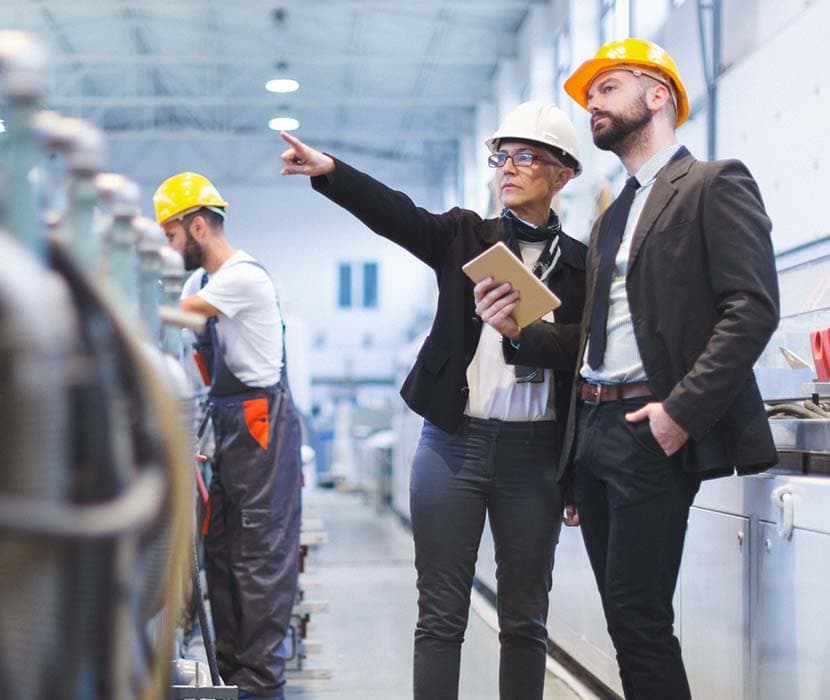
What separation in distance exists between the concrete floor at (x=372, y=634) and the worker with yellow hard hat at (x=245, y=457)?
37 cm

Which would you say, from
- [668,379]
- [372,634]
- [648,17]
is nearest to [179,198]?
[668,379]

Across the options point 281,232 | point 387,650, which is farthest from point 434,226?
point 281,232

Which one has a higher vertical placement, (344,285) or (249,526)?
(344,285)

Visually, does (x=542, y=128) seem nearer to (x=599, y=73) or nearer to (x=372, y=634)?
(x=599, y=73)

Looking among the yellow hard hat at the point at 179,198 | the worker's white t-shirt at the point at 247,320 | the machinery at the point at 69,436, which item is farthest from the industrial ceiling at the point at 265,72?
the machinery at the point at 69,436

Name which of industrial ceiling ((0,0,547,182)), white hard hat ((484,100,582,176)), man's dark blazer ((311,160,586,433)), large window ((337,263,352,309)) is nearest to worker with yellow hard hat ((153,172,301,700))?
man's dark blazer ((311,160,586,433))

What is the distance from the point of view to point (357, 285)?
19.8 m

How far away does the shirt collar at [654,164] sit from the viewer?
2209mm

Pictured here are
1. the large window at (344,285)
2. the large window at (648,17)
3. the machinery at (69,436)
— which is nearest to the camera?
the machinery at (69,436)

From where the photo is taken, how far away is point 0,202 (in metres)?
0.80

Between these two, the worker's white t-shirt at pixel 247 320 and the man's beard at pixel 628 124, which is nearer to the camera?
the man's beard at pixel 628 124

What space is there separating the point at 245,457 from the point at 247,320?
0.39 m

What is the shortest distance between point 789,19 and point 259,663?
138 inches

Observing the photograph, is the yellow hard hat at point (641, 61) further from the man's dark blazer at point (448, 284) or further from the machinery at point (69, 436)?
the machinery at point (69, 436)
